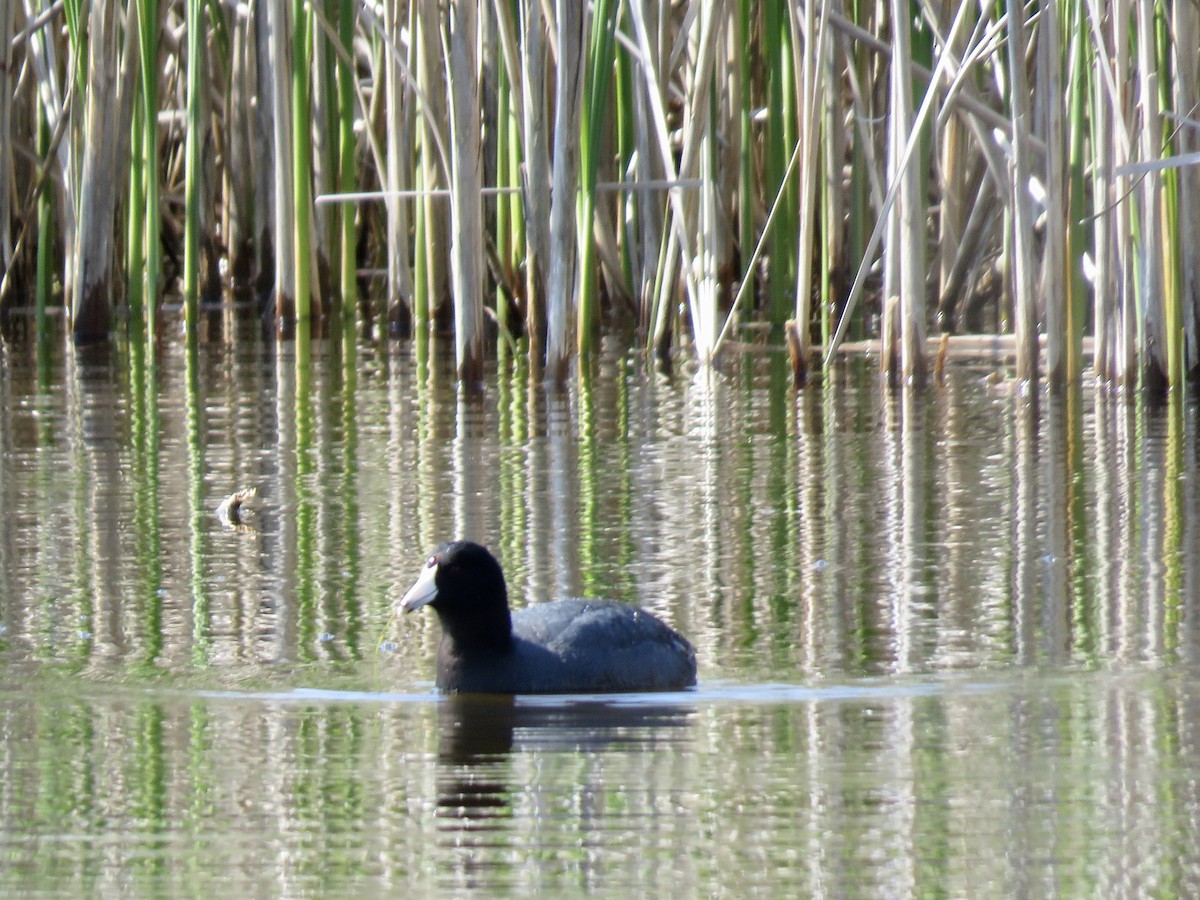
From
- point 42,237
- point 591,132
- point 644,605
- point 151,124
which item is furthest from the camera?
point 42,237

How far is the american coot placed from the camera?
4.65 metres

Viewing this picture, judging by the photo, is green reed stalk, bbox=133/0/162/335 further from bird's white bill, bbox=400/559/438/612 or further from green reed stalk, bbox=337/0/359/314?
bird's white bill, bbox=400/559/438/612

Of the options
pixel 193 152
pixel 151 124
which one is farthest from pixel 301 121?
pixel 151 124

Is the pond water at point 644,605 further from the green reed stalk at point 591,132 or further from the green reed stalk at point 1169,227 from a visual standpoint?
the green reed stalk at point 591,132

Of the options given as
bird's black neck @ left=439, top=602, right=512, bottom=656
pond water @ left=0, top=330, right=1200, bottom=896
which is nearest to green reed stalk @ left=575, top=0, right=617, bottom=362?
pond water @ left=0, top=330, right=1200, bottom=896

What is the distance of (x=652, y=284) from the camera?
10508 mm

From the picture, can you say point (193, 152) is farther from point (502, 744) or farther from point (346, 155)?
point (502, 744)

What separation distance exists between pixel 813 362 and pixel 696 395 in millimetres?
1136

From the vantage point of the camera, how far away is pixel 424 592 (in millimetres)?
4777

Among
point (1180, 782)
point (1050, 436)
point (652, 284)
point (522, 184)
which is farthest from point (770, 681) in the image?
point (652, 284)

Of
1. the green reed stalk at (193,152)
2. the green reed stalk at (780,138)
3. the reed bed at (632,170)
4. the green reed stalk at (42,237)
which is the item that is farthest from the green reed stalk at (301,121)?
the green reed stalk at (780,138)

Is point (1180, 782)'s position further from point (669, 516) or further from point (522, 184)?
point (522, 184)

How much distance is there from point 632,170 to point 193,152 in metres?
2.11

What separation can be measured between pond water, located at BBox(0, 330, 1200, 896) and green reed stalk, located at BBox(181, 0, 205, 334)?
1.93 metres
